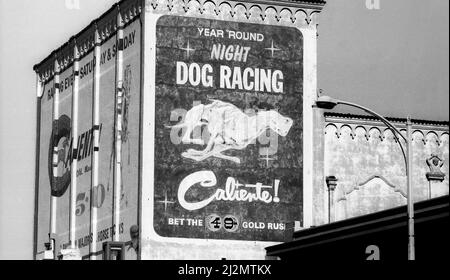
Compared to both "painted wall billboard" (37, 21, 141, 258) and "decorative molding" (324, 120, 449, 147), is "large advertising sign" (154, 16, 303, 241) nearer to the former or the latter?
"painted wall billboard" (37, 21, 141, 258)

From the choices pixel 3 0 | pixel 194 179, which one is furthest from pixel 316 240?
pixel 3 0

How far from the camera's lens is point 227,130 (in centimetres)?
6184

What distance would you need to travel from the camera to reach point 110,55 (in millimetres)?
65688

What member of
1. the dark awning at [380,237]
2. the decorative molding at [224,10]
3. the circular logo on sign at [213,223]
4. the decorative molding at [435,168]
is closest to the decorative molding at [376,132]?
the decorative molding at [435,168]

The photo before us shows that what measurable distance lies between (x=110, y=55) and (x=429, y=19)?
25141 millimetres

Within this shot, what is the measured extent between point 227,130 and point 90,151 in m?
8.93

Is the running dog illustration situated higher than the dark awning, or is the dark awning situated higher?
the running dog illustration

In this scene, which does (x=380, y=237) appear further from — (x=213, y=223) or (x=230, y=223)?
(x=213, y=223)

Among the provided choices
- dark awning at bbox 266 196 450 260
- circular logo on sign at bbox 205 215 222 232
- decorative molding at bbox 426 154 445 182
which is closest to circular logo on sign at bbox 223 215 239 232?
circular logo on sign at bbox 205 215 222 232

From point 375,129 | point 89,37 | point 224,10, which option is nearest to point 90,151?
point 89,37

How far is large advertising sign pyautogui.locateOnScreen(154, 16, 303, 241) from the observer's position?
199 ft

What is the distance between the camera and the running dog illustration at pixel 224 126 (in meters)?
61.3

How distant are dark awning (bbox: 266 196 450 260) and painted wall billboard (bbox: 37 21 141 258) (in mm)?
8588

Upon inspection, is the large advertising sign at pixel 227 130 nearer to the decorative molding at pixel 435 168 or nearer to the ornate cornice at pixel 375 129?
the ornate cornice at pixel 375 129
